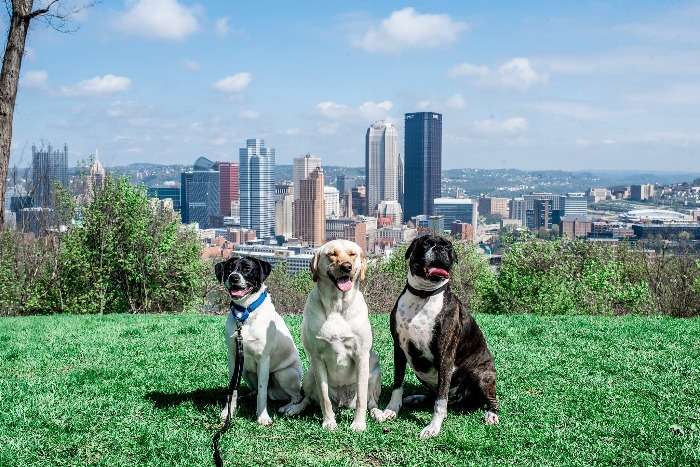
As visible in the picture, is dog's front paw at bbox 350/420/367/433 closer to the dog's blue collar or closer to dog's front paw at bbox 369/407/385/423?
dog's front paw at bbox 369/407/385/423

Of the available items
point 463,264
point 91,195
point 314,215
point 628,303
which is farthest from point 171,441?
point 314,215

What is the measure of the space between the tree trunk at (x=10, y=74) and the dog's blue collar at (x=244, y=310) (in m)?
4.05

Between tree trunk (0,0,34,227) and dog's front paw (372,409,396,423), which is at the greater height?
tree trunk (0,0,34,227)

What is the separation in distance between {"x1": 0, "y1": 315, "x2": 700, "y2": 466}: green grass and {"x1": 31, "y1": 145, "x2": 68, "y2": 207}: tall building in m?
20.2

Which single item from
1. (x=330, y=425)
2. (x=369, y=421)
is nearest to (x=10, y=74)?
(x=330, y=425)

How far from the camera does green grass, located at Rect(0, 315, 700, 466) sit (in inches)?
169

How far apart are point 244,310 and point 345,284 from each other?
919 millimetres

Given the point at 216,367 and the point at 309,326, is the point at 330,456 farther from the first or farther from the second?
the point at 216,367

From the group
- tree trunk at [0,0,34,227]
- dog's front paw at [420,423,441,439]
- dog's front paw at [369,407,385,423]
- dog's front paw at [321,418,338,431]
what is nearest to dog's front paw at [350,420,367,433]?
dog's front paw at [321,418,338,431]

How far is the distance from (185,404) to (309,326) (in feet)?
4.92

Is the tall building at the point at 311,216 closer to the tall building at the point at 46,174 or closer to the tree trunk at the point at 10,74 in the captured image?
the tall building at the point at 46,174

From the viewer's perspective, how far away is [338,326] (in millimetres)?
4625

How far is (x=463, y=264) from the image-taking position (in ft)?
97.4

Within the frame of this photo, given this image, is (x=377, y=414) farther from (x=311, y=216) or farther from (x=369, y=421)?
(x=311, y=216)
